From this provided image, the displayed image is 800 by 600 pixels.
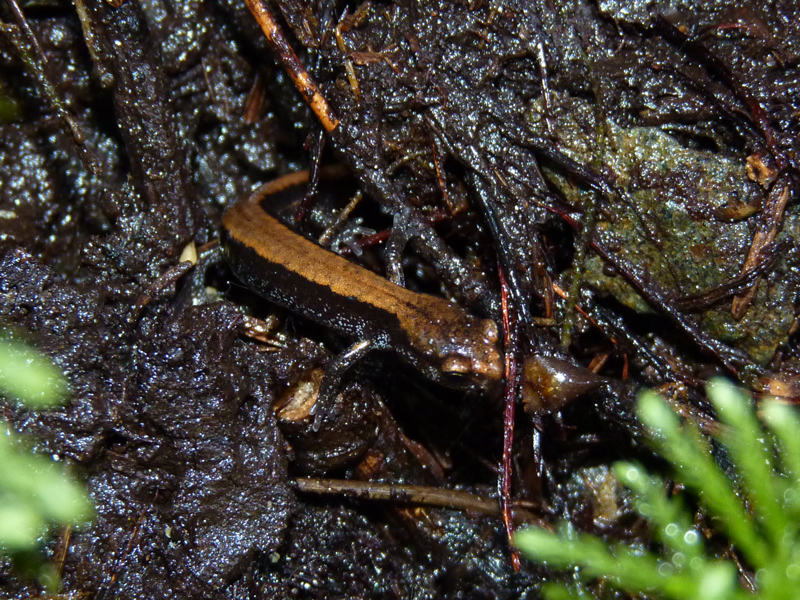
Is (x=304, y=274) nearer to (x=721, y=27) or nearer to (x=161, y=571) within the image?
(x=161, y=571)

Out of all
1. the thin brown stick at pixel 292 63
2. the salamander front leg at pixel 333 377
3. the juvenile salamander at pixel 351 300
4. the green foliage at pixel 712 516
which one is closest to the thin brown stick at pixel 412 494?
the green foliage at pixel 712 516

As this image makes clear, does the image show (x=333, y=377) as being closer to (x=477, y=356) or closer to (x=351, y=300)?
(x=351, y=300)

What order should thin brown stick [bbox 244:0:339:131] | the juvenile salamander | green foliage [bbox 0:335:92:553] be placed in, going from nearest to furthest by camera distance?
green foliage [bbox 0:335:92:553], the juvenile salamander, thin brown stick [bbox 244:0:339:131]

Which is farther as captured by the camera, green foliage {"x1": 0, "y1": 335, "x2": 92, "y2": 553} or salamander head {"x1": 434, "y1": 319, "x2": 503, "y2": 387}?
salamander head {"x1": 434, "y1": 319, "x2": 503, "y2": 387}

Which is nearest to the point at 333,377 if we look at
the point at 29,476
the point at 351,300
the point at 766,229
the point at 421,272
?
the point at 351,300

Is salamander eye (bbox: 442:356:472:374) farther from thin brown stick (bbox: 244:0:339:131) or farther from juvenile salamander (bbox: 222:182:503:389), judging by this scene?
thin brown stick (bbox: 244:0:339:131)

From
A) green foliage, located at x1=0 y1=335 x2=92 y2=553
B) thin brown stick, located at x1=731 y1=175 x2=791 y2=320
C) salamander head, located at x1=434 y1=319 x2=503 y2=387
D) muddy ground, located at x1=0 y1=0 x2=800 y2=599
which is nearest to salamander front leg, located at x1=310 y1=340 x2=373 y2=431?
muddy ground, located at x1=0 y1=0 x2=800 y2=599
